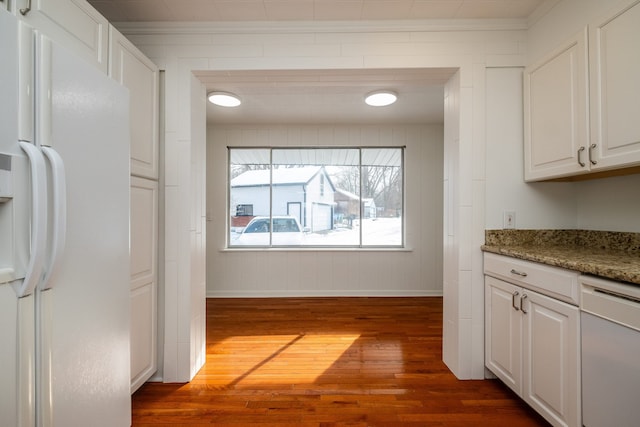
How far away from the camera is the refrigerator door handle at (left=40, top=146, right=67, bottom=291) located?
2.73 ft

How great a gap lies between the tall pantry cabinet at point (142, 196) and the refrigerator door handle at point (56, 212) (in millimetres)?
819

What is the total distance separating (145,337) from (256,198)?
2.59 m

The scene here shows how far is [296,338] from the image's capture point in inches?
103

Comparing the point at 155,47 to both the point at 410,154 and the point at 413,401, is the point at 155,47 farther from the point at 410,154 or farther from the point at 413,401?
the point at 410,154

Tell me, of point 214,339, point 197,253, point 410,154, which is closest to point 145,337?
point 197,253

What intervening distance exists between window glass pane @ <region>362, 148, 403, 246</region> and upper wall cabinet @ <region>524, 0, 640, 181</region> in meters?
2.26

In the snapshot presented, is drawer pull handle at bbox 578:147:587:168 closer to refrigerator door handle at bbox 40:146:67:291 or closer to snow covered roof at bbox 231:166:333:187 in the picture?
refrigerator door handle at bbox 40:146:67:291

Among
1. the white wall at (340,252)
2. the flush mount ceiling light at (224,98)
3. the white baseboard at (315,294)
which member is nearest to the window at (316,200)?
the white wall at (340,252)

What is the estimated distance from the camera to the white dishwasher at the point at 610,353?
1030 millimetres

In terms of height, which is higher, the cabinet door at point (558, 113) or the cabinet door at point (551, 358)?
the cabinet door at point (558, 113)

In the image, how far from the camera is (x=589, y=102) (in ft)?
4.80

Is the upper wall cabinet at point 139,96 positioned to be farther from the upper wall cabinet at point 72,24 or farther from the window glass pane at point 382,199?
the window glass pane at point 382,199

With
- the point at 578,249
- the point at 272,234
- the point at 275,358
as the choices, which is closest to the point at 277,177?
the point at 272,234

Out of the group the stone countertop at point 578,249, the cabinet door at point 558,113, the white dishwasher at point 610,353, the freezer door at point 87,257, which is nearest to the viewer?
the freezer door at point 87,257
